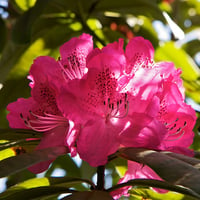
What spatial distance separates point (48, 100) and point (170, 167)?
1.01 ft

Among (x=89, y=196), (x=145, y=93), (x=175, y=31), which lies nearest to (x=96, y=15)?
(x=175, y=31)

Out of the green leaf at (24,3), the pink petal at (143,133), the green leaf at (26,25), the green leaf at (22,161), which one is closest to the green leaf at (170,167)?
the pink petal at (143,133)

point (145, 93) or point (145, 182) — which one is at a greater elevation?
point (145, 93)

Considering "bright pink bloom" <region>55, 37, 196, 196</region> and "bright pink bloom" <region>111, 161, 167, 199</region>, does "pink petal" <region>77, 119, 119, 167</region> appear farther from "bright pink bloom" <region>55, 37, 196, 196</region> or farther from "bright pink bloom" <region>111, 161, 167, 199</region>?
"bright pink bloom" <region>111, 161, 167, 199</region>

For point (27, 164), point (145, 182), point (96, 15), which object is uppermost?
point (96, 15)

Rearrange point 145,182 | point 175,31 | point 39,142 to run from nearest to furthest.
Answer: point 145,182, point 39,142, point 175,31

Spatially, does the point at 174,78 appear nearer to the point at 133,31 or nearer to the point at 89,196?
the point at 89,196

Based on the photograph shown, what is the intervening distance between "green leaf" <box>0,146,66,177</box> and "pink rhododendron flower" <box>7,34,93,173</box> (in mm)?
75

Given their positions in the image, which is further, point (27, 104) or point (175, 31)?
point (175, 31)

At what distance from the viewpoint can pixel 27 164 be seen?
2.52ft

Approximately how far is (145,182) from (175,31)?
22.6 inches

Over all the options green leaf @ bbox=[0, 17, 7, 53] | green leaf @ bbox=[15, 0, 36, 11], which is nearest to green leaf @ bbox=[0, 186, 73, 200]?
green leaf @ bbox=[0, 17, 7, 53]

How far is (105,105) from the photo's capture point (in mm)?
923

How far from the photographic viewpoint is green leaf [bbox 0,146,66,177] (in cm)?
75
